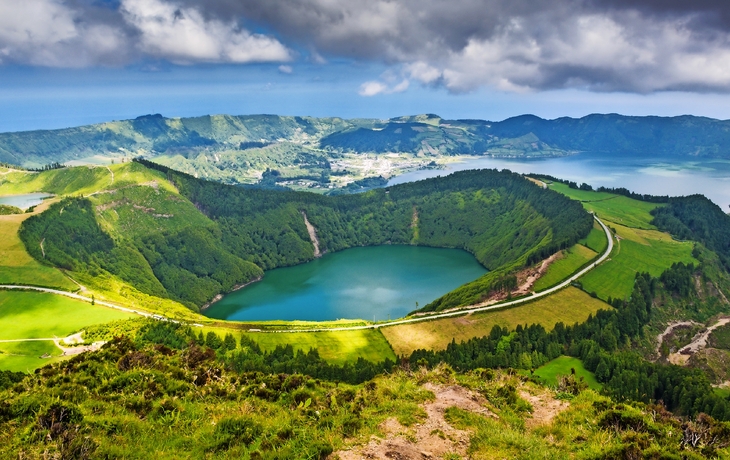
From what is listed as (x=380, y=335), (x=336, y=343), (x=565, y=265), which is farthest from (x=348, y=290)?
(x=565, y=265)

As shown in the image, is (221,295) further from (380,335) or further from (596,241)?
(596,241)

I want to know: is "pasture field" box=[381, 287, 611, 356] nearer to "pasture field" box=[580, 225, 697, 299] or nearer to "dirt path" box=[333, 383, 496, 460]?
"pasture field" box=[580, 225, 697, 299]

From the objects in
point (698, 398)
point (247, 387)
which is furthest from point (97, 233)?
point (698, 398)

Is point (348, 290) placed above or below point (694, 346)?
below

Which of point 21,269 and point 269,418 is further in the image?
point 21,269

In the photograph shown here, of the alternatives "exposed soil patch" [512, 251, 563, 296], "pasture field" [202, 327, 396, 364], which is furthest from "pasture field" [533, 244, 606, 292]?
"pasture field" [202, 327, 396, 364]

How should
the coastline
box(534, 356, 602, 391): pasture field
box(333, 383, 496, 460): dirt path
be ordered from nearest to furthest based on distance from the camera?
box(333, 383, 496, 460): dirt path, box(534, 356, 602, 391): pasture field, the coastline

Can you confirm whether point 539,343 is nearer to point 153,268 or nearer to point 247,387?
point 247,387
